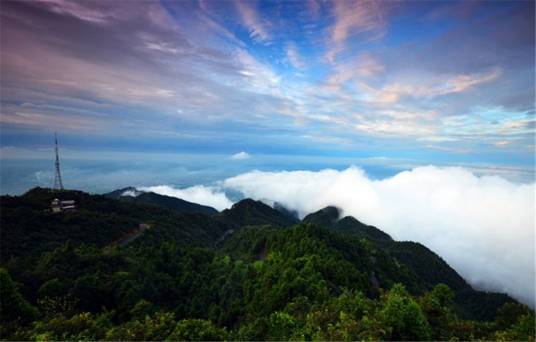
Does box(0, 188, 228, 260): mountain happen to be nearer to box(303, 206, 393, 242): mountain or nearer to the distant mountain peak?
box(303, 206, 393, 242): mountain

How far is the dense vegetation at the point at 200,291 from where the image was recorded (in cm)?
1485

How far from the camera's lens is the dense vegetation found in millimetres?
14852

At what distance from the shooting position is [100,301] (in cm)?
2716

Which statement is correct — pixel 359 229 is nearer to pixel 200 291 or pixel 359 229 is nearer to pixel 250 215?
pixel 250 215

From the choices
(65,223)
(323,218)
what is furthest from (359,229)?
(65,223)

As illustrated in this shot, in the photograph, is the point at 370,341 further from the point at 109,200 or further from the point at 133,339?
the point at 109,200

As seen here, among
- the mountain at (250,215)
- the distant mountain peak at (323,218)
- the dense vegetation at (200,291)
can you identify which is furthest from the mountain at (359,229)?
the dense vegetation at (200,291)

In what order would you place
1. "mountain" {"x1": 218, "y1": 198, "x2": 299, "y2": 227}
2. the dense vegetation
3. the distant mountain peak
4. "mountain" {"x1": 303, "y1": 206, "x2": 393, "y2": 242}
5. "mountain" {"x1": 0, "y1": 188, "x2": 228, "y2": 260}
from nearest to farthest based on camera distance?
the dense vegetation → "mountain" {"x1": 0, "y1": 188, "x2": 228, "y2": 260} → "mountain" {"x1": 303, "y1": 206, "x2": 393, "y2": 242} → "mountain" {"x1": 218, "y1": 198, "x2": 299, "y2": 227} → the distant mountain peak

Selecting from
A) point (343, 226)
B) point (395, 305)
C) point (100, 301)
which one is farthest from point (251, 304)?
point (343, 226)

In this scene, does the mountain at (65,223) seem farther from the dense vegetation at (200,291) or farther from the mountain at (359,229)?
the mountain at (359,229)

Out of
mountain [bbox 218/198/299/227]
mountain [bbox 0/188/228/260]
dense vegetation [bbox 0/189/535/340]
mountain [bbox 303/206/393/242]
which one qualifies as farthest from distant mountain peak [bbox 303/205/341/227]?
mountain [bbox 0/188/228/260]

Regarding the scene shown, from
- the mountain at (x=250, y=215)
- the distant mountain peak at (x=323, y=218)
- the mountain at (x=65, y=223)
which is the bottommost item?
the distant mountain peak at (x=323, y=218)

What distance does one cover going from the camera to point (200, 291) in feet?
114

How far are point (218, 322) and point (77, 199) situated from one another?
67.4 metres
